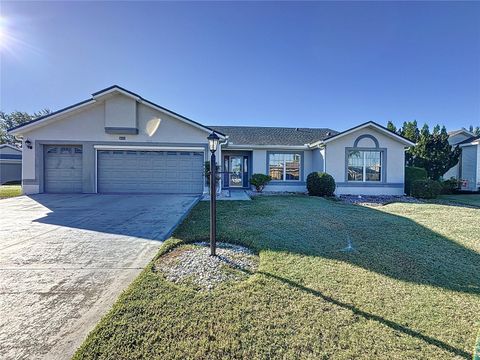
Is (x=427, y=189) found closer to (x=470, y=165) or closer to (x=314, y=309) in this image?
(x=470, y=165)

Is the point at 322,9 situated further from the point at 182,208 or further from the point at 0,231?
the point at 0,231

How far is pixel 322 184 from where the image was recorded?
44.3ft

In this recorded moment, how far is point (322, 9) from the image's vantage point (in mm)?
10555

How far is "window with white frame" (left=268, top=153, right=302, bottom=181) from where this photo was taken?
16.0 meters

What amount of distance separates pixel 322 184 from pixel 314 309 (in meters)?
11.5

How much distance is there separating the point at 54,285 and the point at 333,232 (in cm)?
579

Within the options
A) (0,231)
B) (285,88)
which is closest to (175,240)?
(0,231)

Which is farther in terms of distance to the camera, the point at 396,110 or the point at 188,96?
the point at 396,110

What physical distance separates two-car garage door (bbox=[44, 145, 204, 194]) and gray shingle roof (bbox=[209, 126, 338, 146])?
417 cm

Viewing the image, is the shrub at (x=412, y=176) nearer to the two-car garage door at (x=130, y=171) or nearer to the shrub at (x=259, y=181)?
the shrub at (x=259, y=181)

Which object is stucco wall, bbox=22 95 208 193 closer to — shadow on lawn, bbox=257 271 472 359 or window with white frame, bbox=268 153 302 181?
window with white frame, bbox=268 153 302 181

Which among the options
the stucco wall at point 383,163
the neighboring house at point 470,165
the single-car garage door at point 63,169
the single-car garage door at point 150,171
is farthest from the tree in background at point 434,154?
the single-car garage door at point 63,169

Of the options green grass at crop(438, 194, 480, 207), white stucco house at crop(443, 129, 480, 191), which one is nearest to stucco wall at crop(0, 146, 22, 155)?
green grass at crop(438, 194, 480, 207)

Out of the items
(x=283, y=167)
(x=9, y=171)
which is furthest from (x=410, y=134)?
(x=9, y=171)
